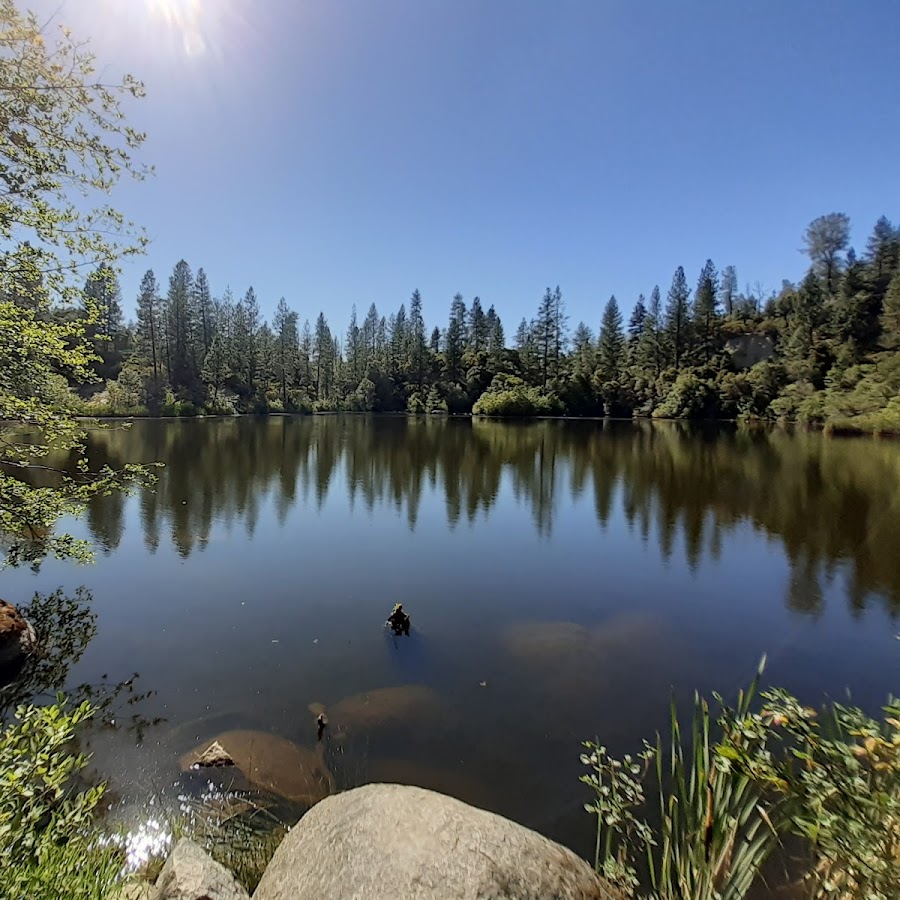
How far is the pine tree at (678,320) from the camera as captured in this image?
77188 millimetres

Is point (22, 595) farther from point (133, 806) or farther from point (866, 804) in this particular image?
point (866, 804)

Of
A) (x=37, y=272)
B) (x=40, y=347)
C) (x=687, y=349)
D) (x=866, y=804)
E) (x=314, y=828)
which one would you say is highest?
(x=687, y=349)

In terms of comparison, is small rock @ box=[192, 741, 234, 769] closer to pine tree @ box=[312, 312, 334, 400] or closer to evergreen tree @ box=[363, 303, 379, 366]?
pine tree @ box=[312, 312, 334, 400]

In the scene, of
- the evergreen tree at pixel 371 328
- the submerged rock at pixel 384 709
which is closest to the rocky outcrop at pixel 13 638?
the submerged rock at pixel 384 709

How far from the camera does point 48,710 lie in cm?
277

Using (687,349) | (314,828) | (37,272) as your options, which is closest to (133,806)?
(314,828)

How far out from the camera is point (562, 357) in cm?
8419

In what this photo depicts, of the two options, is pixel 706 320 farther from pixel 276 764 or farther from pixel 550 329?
pixel 276 764

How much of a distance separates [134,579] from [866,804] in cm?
1344

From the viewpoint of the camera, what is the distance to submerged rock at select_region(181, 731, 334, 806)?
572 centimetres

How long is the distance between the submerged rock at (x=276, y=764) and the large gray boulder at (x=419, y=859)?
2390 millimetres

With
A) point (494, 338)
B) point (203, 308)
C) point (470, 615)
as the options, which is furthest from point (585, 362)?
point (470, 615)

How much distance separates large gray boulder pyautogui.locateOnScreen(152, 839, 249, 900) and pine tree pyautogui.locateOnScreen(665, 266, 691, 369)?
8224 cm

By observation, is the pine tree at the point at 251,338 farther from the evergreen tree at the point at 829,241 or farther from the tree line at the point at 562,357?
the evergreen tree at the point at 829,241
